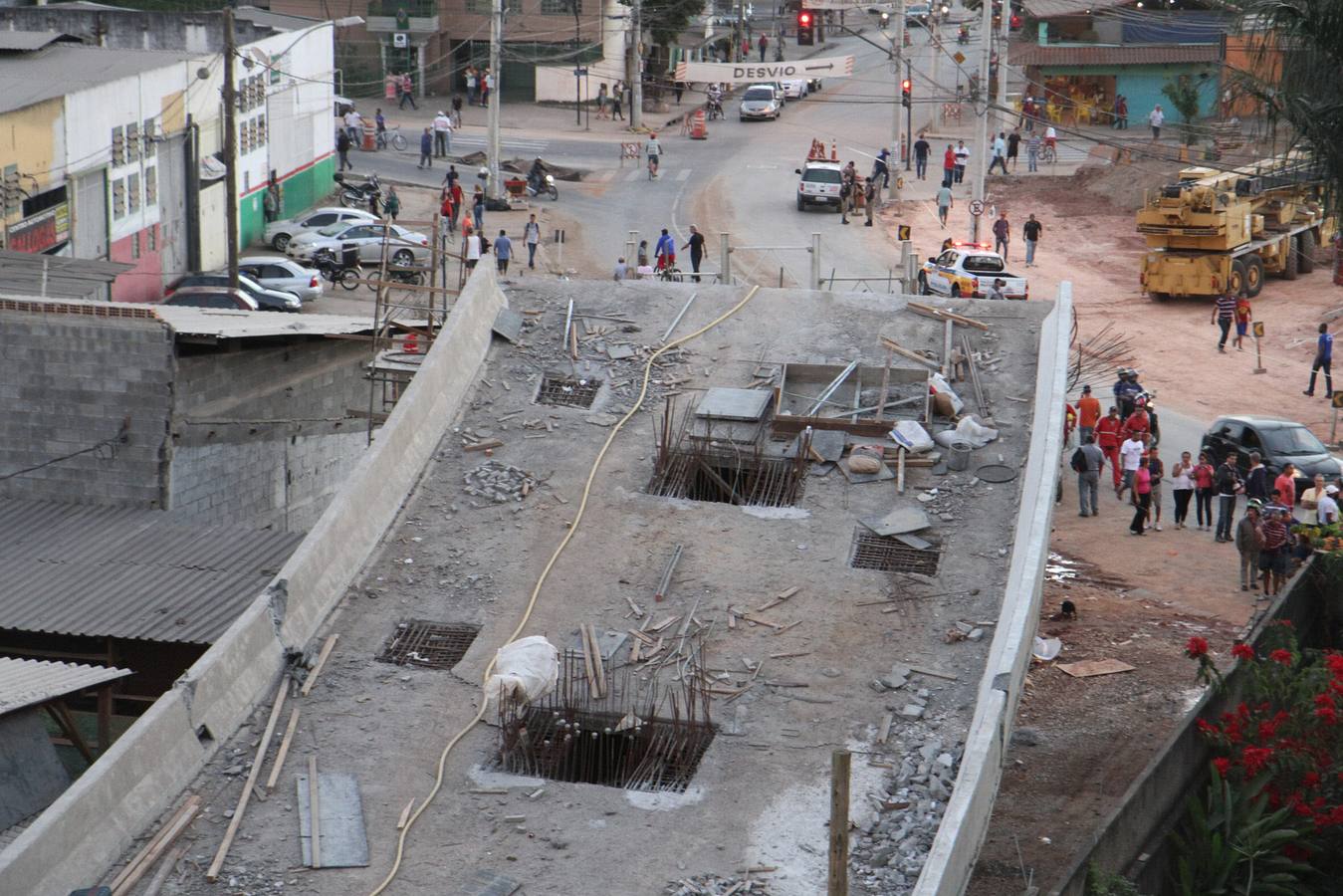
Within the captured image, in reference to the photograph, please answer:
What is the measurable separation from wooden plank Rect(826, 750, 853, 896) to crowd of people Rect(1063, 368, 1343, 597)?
1414cm

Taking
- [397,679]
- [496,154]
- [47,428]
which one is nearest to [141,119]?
[496,154]

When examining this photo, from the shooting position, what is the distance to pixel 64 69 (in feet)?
130

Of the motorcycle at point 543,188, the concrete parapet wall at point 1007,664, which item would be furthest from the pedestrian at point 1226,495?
the motorcycle at point 543,188

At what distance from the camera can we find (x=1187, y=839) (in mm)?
17219

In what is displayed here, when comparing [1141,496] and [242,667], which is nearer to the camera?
[242,667]

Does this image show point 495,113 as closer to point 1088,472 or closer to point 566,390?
point 1088,472

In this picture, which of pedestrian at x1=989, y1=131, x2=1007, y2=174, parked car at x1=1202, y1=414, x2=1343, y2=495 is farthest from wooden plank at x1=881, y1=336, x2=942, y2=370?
pedestrian at x1=989, y1=131, x2=1007, y2=174

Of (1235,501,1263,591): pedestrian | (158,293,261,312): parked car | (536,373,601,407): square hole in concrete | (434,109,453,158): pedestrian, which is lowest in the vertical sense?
(1235,501,1263,591): pedestrian

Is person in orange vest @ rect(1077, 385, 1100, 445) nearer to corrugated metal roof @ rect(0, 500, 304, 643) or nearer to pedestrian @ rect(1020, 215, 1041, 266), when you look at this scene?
corrugated metal roof @ rect(0, 500, 304, 643)

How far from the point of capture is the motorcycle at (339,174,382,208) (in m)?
51.3

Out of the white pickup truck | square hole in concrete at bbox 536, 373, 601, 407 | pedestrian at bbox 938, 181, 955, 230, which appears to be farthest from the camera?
pedestrian at bbox 938, 181, 955, 230

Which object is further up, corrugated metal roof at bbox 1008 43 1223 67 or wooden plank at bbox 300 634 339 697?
corrugated metal roof at bbox 1008 43 1223 67

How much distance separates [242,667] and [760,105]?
55.1 metres

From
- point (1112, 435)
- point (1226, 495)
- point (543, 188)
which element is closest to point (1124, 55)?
point (543, 188)
